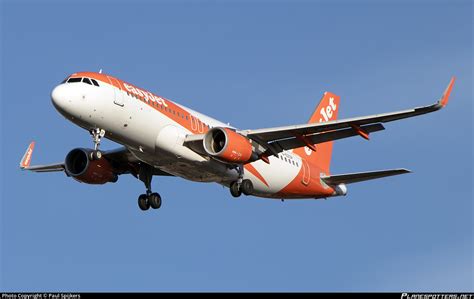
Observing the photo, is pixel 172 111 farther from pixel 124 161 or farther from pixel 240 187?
pixel 124 161

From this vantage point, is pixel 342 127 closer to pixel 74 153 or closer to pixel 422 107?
pixel 422 107

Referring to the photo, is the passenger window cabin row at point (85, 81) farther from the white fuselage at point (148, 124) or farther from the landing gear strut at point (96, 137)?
the landing gear strut at point (96, 137)

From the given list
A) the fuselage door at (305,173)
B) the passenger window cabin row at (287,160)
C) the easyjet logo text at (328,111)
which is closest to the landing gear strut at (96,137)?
the passenger window cabin row at (287,160)

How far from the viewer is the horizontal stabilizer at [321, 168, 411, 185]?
2190 inches

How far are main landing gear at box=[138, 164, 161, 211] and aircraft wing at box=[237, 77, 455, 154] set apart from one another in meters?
6.60

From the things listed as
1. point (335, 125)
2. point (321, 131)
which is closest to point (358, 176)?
point (321, 131)

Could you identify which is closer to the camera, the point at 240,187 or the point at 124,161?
the point at 240,187

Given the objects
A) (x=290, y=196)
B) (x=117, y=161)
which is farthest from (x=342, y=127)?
(x=117, y=161)

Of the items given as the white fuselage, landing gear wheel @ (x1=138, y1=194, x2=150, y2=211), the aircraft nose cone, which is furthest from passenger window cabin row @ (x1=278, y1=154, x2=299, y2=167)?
the aircraft nose cone

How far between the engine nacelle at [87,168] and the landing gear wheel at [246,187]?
24.4 feet

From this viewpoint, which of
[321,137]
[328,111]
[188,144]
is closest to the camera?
[188,144]

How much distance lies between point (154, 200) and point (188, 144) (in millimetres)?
6002

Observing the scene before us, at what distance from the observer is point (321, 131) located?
53.2 meters

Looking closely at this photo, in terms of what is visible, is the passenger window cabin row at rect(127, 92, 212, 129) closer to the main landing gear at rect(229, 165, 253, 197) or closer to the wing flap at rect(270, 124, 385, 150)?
the main landing gear at rect(229, 165, 253, 197)
